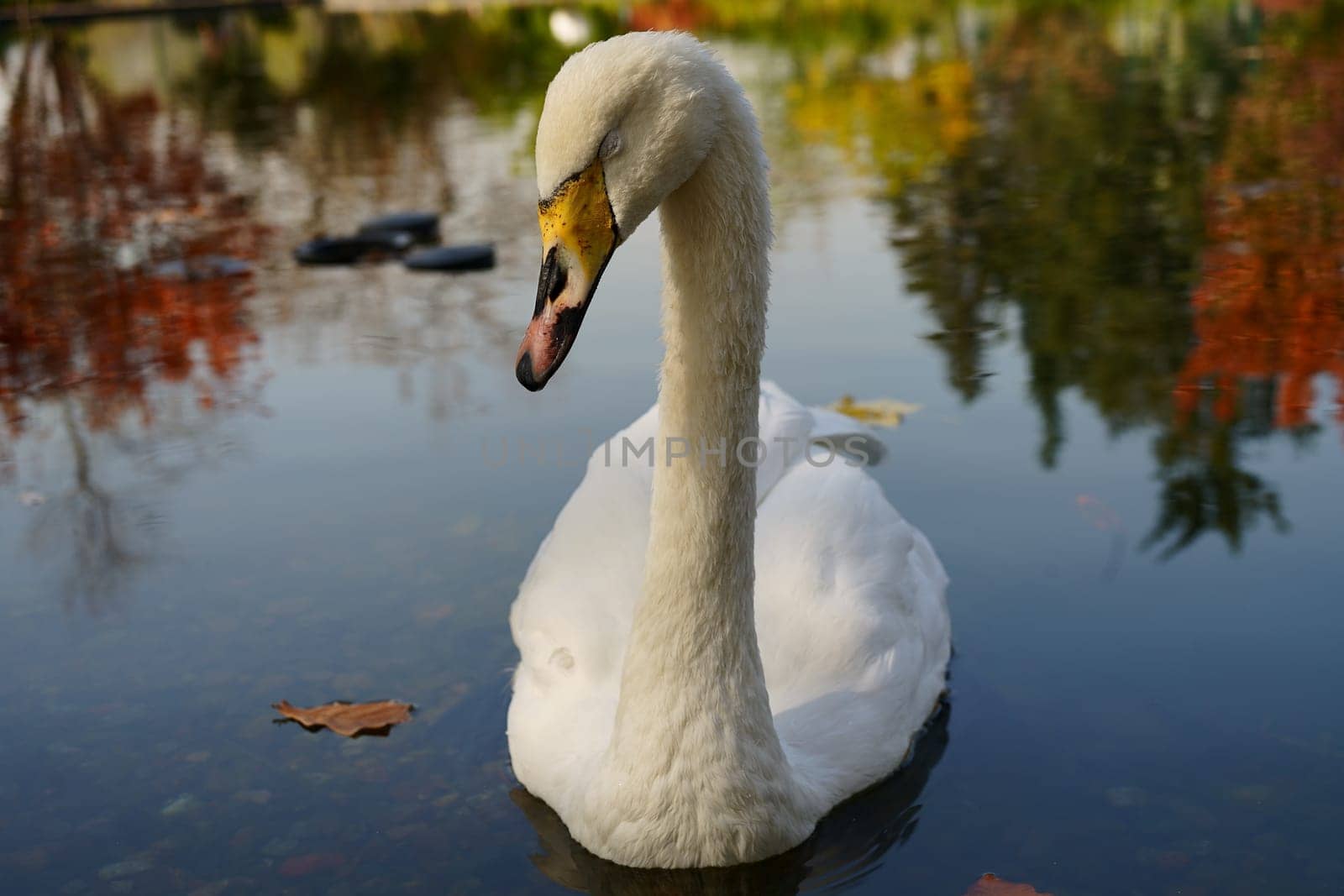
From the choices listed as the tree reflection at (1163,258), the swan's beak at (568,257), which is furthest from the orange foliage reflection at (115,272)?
the swan's beak at (568,257)

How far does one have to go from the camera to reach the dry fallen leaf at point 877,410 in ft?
21.8

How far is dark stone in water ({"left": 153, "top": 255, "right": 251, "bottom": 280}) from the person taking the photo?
1066 centimetres

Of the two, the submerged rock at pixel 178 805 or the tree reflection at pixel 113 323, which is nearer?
the submerged rock at pixel 178 805

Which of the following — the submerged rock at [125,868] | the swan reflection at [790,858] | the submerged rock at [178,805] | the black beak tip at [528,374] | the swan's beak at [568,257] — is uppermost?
the swan's beak at [568,257]

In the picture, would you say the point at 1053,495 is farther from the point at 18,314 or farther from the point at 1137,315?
the point at 18,314

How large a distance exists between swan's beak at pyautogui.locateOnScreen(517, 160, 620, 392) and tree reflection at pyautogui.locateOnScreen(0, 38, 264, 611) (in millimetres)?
3289

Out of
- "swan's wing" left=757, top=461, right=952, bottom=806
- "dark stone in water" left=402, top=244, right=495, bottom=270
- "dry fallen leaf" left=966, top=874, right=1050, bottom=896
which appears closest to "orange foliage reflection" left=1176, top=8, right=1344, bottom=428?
"swan's wing" left=757, top=461, right=952, bottom=806

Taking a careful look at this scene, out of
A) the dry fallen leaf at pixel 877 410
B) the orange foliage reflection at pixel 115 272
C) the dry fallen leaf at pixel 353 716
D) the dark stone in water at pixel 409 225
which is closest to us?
the dry fallen leaf at pixel 353 716

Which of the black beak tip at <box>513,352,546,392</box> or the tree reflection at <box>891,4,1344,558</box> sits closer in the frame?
the black beak tip at <box>513,352,546,392</box>

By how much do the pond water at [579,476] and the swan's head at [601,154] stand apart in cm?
150

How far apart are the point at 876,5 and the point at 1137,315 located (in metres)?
25.4

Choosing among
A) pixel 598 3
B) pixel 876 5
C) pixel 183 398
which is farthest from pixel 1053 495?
pixel 598 3

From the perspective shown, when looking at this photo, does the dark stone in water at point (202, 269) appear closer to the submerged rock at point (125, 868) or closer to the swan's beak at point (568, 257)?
the submerged rock at point (125, 868)

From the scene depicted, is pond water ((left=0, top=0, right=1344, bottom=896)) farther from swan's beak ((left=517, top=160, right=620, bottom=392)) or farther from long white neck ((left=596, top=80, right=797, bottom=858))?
swan's beak ((left=517, top=160, right=620, bottom=392))
